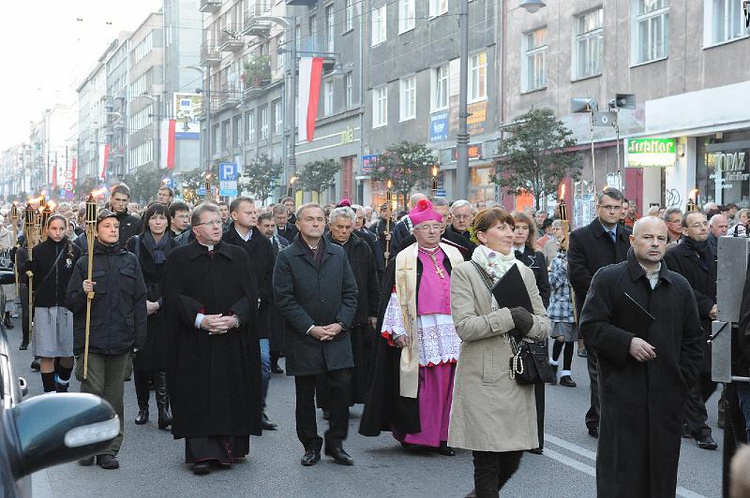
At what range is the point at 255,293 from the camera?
8.93 m

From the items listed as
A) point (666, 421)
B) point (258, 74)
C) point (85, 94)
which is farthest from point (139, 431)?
point (85, 94)

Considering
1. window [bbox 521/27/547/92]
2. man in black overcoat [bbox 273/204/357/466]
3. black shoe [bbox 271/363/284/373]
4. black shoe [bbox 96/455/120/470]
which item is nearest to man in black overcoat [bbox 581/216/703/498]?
man in black overcoat [bbox 273/204/357/466]

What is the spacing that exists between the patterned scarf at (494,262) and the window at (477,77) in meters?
27.3

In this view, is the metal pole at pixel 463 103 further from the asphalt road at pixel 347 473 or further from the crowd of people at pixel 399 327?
the asphalt road at pixel 347 473

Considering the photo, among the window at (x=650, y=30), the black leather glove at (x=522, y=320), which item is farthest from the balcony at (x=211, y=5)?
the black leather glove at (x=522, y=320)

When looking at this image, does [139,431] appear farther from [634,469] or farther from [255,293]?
[634,469]

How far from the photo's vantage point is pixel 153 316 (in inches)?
428

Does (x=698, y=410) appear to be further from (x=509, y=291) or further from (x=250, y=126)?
(x=250, y=126)

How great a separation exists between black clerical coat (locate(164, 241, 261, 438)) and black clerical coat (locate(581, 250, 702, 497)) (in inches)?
117

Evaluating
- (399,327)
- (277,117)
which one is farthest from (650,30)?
(277,117)

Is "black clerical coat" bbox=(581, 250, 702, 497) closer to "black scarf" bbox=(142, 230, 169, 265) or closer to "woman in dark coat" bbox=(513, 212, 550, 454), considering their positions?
"woman in dark coat" bbox=(513, 212, 550, 454)

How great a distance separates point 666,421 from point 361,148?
39.0m

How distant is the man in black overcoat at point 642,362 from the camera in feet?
21.1

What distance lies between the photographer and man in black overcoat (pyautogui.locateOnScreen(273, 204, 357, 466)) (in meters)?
8.82
